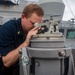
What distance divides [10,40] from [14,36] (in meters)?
0.05

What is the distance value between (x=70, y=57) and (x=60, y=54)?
0.12 metres

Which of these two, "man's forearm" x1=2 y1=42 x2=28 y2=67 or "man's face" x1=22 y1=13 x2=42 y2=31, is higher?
"man's face" x1=22 y1=13 x2=42 y2=31

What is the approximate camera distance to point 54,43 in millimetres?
2057

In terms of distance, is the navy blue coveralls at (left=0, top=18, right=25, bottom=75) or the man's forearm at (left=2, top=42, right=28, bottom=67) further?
the navy blue coveralls at (left=0, top=18, right=25, bottom=75)

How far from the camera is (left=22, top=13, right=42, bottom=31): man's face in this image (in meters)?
2.49

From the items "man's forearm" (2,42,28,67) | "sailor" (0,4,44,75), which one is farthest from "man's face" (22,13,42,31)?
"man's forearm" (2,42,28,67)

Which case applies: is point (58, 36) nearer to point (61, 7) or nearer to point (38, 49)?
point (38, 49)

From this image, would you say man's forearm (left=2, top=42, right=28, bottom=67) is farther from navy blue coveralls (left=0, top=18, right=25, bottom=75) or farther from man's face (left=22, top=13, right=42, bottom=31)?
man's face (left=22, top=13, right=42, bottom=31)

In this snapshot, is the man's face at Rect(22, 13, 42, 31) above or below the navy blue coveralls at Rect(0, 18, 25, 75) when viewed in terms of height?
above

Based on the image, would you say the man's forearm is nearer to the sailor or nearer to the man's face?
the sailor

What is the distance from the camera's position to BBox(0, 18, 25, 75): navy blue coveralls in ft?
8.14

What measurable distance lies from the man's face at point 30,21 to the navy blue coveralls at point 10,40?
0.17 feet

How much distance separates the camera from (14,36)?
8.42 ft

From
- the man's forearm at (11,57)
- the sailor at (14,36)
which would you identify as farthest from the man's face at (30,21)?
the man's forearm at (11,57)
